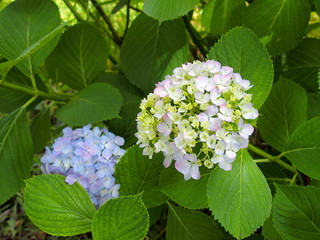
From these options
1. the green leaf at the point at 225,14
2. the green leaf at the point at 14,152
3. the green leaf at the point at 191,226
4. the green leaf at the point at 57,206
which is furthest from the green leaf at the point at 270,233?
the green leaf at the point at 14,152

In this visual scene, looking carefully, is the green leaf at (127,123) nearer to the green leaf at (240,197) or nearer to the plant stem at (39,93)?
the plant stem at (39,93)

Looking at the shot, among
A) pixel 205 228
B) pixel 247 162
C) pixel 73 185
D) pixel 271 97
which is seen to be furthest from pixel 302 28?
pixel 73 185

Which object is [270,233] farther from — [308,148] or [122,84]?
[122,84]

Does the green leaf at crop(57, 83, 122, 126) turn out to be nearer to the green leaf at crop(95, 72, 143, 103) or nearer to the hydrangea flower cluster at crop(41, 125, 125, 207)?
the hydrangea flower cluster at crop(41, 125, 125, 207)

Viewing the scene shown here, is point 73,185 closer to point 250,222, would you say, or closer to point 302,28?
point 250,222

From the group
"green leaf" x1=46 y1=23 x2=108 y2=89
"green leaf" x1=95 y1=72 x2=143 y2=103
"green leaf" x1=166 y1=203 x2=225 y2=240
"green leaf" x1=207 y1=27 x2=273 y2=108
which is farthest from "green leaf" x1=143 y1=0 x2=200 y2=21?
"green leaf" x1=166 y1=203 x2=225 y2=240
